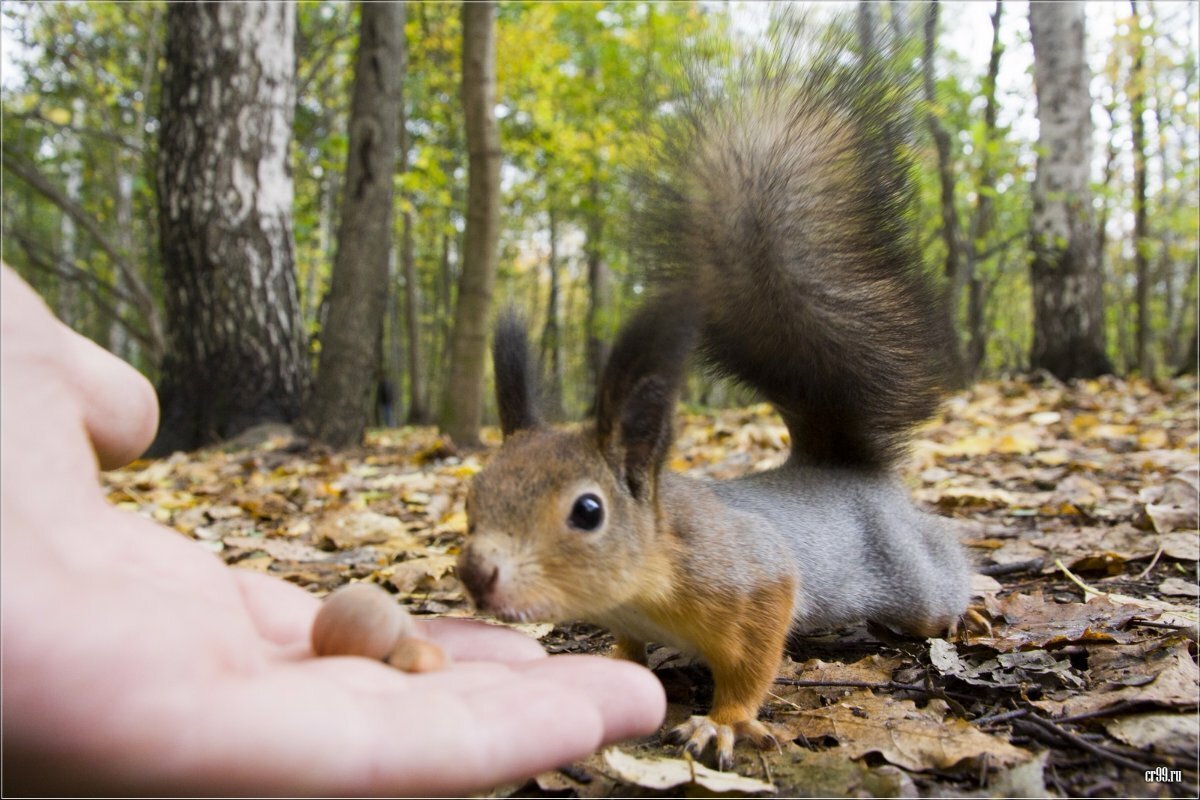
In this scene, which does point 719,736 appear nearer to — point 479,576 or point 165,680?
point 479,576

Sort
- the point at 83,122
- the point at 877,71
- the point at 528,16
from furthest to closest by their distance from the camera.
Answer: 1. the point at 83,122
2. the point at 528,16
3. the point at 877,71

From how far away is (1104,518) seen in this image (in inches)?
105

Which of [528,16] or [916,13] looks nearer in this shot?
[916,13]

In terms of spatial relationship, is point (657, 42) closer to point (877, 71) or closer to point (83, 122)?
point (877, 71)

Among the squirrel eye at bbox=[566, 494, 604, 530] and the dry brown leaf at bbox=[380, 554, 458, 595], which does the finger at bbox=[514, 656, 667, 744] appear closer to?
the squirrel eye at bbox=[566, 494, 604, 530]

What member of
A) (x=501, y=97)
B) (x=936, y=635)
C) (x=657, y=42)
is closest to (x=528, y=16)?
(x=501, y=97)

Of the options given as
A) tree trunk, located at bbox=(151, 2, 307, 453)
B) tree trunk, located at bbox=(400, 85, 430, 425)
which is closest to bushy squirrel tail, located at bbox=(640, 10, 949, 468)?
tree trunk, located at bbox=(151, 2, 307, 453)

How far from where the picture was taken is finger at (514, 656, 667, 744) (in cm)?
96

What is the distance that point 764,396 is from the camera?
6.71ft

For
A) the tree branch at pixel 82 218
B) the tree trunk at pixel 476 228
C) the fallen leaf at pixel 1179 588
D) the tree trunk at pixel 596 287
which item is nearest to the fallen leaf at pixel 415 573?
the fallen leaf at pixel 1179 588

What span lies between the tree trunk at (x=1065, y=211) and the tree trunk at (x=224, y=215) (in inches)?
213

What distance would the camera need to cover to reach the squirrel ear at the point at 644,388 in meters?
1.29

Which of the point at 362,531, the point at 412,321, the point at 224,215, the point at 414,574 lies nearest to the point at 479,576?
the point at 414,574

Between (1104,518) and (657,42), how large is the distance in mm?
7603
